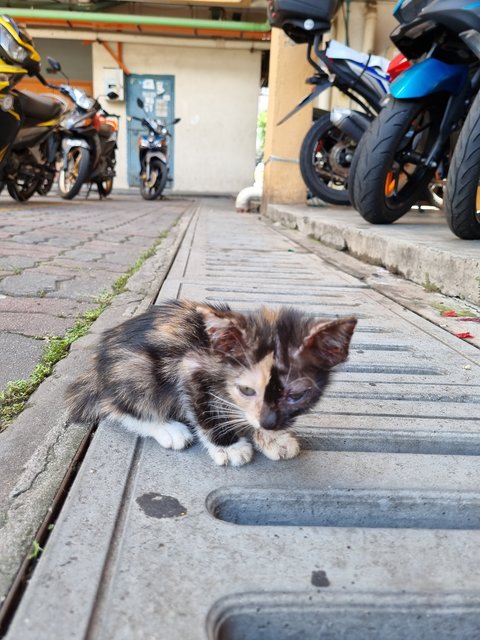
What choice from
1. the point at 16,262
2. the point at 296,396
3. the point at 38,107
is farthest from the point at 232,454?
the point at 38,107

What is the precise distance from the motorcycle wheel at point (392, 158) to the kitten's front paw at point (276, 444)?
3.27 metres

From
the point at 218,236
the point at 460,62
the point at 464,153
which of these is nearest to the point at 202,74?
the point at 218,236

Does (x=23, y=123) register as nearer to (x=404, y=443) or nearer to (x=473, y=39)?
(x=473, y=39)

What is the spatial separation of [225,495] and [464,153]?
2737 mm

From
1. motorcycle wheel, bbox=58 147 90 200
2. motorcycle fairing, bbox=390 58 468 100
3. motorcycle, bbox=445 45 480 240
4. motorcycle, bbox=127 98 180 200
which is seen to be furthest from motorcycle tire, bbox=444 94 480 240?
motorcycle, bbox=127 98 180 200

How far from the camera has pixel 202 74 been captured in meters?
15.3

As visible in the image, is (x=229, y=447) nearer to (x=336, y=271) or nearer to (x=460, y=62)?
(x=336, y=271)

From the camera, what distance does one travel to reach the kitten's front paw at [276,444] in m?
1.45

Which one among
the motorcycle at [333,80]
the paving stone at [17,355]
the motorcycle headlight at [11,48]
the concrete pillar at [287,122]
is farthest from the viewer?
the concrete pillar at [287,122]

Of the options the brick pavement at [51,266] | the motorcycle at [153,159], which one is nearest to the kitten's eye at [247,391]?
the brick pavement at [51,266]

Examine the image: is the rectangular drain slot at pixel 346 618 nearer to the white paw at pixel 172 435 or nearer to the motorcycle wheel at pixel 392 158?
the white paw at pixel 172 435

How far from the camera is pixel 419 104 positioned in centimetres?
416

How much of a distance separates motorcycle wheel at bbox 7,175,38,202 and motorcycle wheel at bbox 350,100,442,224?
18.3 ft

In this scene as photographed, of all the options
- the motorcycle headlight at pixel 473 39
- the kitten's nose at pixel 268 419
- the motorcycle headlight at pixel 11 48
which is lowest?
the kitten's nose at pixel 268 419
